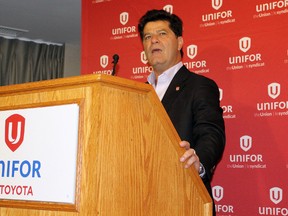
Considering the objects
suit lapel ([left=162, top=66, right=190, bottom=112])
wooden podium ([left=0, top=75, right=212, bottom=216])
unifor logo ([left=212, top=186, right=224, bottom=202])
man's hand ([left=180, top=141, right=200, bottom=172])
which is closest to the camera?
wooden podium ([left=0, top=75, right=212, bottom=216])

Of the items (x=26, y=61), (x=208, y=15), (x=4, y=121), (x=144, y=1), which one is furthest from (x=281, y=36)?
(x=26, y=61)

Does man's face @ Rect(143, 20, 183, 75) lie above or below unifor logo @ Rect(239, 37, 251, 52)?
below

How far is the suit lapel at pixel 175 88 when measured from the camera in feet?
6.95

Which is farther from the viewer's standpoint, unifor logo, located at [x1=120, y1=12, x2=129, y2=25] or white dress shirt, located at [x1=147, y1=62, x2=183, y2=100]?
unifor logo, located at [x1=120, y1=12, x2=129, y2=25]

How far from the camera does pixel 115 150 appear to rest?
1151 mm

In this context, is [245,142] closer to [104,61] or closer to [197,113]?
[197,113]

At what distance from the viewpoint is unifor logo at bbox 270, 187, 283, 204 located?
2783mm

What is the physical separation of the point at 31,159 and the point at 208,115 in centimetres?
91

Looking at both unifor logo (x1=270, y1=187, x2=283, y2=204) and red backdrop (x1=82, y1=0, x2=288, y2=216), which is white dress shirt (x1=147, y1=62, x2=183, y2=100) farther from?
unifor logo (x1=270, y1=187, x2=283, y2=204)

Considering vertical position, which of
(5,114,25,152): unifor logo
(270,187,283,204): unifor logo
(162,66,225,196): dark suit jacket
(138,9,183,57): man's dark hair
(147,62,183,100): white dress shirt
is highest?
(138,9,183,57): man's dark hair

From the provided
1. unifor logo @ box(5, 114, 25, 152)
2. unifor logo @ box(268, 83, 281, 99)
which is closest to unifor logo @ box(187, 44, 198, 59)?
unifor logo @ box(268, 83, 281, 99)

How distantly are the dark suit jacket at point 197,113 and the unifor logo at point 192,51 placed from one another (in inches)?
42.7

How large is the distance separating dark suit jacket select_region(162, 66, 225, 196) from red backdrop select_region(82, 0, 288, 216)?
2.92 ft

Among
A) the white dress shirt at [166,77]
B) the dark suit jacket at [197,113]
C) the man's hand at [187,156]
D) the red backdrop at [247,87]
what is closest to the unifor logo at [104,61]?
the red backdrop at [247,87]
